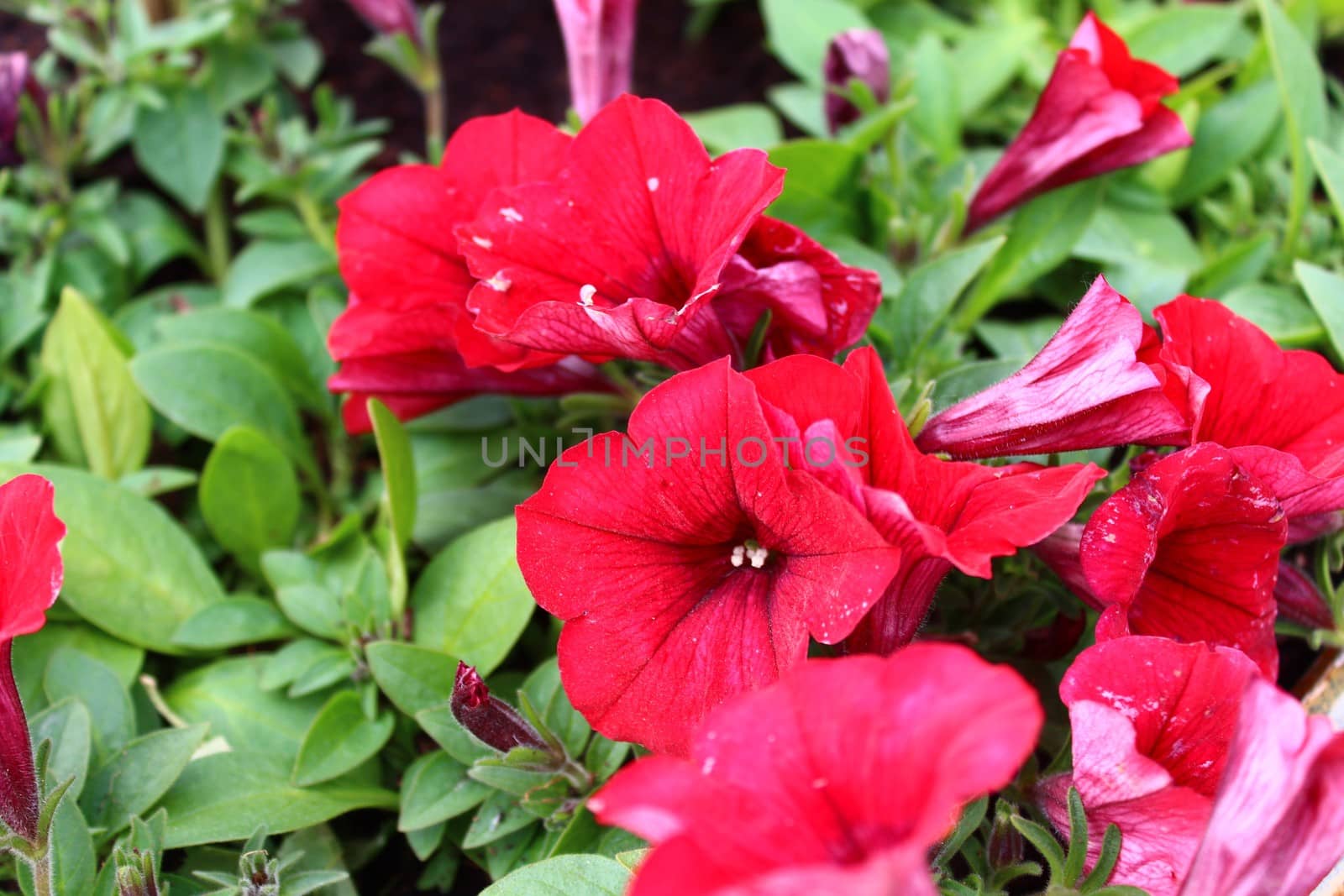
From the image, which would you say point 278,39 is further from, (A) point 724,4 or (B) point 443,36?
(A) point 724,4

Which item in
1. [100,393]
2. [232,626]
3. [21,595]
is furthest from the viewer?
[100,393]

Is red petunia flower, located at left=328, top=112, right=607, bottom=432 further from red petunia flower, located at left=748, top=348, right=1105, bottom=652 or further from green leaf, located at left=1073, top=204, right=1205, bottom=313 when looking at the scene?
green leaf, located at left=1073, top=204, right=1205, bottom=313

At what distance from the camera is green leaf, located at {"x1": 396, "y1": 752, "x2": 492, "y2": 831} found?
1.09 metres

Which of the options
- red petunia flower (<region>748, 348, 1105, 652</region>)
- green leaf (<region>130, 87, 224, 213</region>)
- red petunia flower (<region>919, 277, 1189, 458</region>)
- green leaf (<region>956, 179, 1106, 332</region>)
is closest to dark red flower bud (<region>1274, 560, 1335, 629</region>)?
red petunia flower (<region>919, 277, 1189, 458</region>)

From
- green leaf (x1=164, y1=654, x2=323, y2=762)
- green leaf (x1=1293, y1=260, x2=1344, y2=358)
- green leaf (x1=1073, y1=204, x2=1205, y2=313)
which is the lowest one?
green leaf (x1=164, y1=654, x2=323, y2=762)

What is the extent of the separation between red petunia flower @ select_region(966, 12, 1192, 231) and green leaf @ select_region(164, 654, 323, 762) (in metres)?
1.02

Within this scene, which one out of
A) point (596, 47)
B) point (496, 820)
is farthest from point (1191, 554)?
point (596, 47)

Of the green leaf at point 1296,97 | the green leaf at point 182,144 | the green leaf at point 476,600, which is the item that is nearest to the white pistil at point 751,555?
the green leaf at point 476,600

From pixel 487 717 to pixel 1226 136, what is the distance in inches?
56.9

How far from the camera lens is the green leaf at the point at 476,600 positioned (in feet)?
3.92

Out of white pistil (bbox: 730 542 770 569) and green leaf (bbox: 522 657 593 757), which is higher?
white pistil (bbox: 730 542 770 569)

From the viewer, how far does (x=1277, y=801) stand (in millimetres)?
682

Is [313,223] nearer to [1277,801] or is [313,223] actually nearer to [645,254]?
[645,254]

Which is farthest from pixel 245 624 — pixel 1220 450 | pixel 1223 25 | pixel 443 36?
pixel 1223 25
